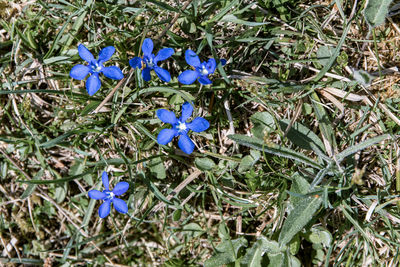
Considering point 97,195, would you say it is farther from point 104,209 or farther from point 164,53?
point 164,53

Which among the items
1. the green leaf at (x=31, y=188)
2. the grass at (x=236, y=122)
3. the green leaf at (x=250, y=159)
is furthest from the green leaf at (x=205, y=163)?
the green leaf at (x=31, y=188)

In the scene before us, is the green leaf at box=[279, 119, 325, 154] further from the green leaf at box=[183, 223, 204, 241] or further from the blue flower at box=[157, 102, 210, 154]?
the green leaf at box=[183, 223, 204, 241]

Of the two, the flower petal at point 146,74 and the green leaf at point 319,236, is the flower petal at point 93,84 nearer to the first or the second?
the flower petal at point 146,74

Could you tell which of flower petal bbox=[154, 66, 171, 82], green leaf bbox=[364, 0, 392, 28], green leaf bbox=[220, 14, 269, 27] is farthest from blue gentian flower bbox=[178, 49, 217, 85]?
green leaf bbox=[364, 0, 392, 28]

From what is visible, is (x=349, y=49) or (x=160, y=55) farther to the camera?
(x=349, y=49)

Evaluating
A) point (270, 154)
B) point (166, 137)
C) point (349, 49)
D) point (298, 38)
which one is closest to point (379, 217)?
point (270, 154)

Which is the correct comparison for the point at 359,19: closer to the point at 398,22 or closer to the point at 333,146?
the point at 398,22
